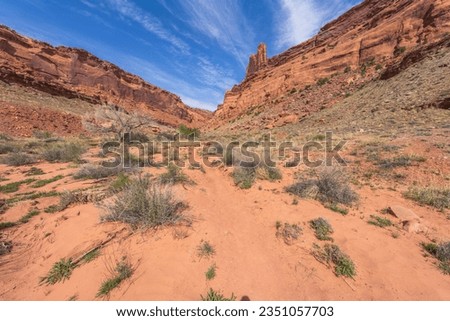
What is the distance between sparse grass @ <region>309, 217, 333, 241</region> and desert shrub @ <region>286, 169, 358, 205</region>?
138 centimetres

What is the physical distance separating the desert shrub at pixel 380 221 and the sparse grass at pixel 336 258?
1699 mm

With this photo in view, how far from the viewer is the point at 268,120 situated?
27.0 m

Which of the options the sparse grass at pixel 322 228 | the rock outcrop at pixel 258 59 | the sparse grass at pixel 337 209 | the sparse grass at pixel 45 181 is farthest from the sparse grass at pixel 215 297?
the rock outcrop at pixel 258 59

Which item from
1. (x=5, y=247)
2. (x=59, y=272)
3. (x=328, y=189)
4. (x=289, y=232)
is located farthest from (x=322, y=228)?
(x=5, y=247)

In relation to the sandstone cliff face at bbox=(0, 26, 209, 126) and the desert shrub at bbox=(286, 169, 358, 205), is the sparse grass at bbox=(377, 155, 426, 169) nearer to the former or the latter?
the desert shrub at bbox=(286, 169, 358, 205)

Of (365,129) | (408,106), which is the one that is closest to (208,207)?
(365,129)

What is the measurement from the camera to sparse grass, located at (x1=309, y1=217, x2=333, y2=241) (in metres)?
4.10

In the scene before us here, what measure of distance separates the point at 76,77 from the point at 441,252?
6148 cm

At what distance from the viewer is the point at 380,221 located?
476 cm

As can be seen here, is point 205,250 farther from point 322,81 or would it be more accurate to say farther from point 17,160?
point 322,81

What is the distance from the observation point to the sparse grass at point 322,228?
4098 mm

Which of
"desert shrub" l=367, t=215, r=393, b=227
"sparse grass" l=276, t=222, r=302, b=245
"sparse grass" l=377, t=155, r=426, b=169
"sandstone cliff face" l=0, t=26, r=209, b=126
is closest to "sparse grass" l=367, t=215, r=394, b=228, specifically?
"desert shrub" l=367, t=215, r=393, b=227

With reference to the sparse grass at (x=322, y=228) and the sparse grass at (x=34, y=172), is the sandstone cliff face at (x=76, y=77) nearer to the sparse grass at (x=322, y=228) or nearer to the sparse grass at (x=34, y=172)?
the sparse grass at (x=34, y=172)
